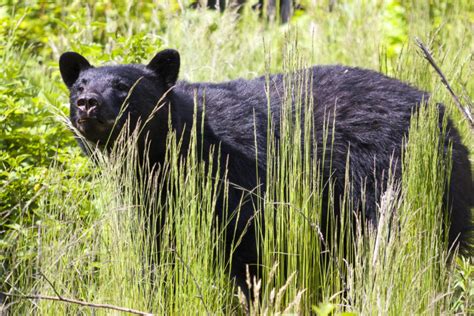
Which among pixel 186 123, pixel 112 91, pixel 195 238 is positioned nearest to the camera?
pixel 195 238

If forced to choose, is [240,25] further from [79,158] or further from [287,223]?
[287,223]

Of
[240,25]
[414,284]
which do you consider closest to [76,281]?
[414,284]

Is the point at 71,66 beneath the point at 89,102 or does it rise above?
above

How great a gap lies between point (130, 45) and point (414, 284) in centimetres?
301

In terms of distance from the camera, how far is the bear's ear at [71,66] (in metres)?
4.59

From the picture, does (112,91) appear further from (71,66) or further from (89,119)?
(71,66)

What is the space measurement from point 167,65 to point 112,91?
45 cm

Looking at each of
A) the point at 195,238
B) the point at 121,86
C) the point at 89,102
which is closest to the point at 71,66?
the point at 121,86

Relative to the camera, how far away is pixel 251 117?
15.7ft

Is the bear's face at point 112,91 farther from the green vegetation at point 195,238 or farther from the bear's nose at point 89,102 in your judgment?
the green vegetation at point 195,238

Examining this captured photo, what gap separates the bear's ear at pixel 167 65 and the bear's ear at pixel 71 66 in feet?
1.26

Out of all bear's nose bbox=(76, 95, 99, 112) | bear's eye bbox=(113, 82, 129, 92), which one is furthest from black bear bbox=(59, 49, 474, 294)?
bear's nose bbox=(76, 95, 99, 112)

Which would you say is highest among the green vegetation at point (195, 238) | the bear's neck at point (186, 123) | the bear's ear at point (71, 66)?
the bear's ear at point (71, 66)

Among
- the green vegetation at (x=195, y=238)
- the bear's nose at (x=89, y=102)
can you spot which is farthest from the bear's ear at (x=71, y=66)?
the bear's nose at (x=89, y=102)
